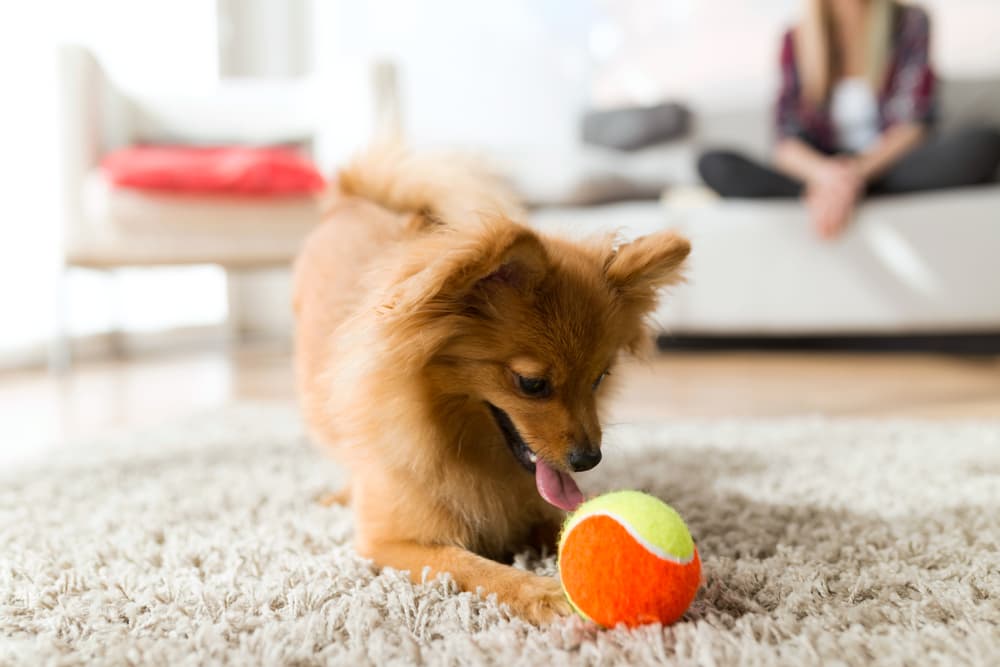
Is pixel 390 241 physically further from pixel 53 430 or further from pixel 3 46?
pixel 3 46

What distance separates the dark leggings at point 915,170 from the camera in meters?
3.42

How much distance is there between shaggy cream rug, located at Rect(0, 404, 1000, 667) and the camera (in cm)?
95

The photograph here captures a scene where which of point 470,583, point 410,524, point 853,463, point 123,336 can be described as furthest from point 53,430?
point 123,336

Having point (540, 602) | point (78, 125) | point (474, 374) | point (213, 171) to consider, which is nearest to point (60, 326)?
point (78, 125)

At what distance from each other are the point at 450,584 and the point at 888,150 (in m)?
3.35

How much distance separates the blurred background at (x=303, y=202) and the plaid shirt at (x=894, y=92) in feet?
1.59

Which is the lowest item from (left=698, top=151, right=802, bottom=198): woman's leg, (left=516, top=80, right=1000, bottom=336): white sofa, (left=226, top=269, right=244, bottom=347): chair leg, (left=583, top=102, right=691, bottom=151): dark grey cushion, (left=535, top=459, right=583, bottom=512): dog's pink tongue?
(left=226, top=269, right=244, bottom=347): chair leg

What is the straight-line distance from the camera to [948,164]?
11.4ft

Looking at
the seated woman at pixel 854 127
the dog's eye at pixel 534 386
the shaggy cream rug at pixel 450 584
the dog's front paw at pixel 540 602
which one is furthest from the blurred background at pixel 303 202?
the dog's front paw at pixel 540 602

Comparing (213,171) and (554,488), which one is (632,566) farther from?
(213,171)

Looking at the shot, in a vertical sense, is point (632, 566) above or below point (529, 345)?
below

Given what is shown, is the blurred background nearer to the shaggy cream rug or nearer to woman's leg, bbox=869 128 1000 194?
woman's leg, bbox=869 128 1000 194

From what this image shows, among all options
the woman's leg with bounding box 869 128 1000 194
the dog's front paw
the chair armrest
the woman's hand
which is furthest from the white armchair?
the dog's front paw

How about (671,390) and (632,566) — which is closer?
(632,566)
